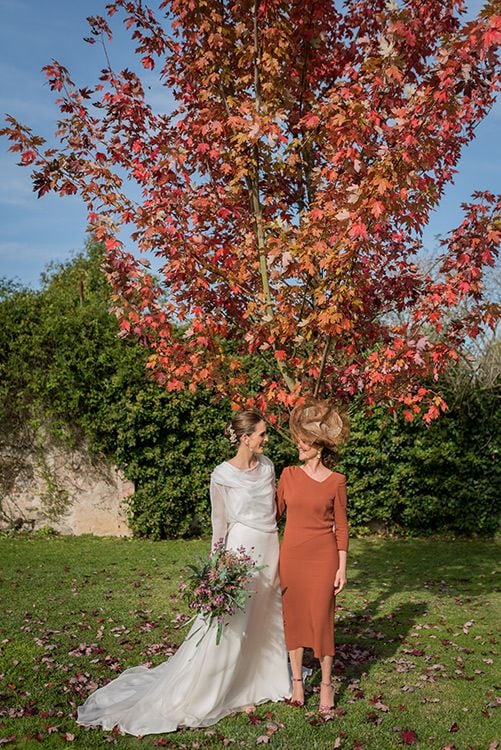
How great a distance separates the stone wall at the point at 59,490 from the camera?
12.0m

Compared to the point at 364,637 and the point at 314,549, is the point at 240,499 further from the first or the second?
the point at 364,637

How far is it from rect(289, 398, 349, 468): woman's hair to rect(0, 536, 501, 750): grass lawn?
5.46 ft

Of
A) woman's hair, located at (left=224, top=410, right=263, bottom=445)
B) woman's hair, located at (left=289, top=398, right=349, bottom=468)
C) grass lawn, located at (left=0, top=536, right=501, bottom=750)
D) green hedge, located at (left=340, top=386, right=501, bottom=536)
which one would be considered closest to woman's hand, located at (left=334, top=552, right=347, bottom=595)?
woman's hair, located at (left=289, top=398, right=349, bottom=468)

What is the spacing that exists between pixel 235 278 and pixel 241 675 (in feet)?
Answer: 10.4

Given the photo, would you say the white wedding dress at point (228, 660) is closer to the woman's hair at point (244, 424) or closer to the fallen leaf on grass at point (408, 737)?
the woman's hair at point (244, 424)

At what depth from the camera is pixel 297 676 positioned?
479cm

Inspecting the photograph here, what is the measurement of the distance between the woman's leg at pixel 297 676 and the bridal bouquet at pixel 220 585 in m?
0.54

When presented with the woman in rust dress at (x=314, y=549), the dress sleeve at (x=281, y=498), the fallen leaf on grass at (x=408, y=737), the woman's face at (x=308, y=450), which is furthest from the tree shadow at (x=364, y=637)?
the woman's face at (x=308, y=450)

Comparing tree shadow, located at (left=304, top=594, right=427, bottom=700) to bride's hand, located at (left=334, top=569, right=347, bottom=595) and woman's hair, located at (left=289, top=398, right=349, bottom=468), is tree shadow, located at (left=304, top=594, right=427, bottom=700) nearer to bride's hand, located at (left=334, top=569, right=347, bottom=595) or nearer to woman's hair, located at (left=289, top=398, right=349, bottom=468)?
bride's hand, located at (left=334, top=569, right=347, bottom=595)

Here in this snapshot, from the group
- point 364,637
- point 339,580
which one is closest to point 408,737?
point 339,580

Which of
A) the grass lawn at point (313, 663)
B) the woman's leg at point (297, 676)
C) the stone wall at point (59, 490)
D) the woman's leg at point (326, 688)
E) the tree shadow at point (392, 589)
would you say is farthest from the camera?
the stone wall at point (59, 490)

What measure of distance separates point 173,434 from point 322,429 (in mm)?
7114

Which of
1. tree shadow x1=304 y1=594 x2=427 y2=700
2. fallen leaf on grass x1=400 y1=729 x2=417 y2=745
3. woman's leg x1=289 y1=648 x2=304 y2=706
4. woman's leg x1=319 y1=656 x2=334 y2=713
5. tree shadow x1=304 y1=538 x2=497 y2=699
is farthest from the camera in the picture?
tree shadow x1=304 y1=538 x2=497 y2=699

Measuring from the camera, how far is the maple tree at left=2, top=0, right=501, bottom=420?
564 cm
